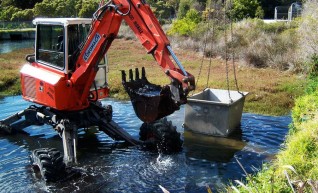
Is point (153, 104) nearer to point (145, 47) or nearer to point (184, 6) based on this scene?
point (145, 47)

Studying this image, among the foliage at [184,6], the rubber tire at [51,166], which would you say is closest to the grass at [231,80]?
the rubber tire at [51,166]

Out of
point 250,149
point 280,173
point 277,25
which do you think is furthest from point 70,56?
point 277,25

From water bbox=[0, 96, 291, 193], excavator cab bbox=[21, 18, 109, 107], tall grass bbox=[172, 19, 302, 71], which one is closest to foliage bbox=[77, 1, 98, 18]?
tall grass bbox=[172, 19, 302, 71]

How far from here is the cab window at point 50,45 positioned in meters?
8.92

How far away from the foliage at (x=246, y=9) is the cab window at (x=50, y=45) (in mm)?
26711

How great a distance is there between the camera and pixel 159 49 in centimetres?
746

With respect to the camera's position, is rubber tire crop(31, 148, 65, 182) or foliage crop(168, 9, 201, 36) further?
foliage crop(168, 9, 201, 36)

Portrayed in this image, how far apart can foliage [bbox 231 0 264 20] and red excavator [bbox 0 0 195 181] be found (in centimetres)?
2666

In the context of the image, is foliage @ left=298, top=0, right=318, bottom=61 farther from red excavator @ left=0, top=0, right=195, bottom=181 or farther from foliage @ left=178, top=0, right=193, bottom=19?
foliage @ left=178, top=0, right=193, bottom=19

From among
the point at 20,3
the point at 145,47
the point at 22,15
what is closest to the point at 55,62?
the point at 145,47

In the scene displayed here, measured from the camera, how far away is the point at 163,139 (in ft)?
29.2

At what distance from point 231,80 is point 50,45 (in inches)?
328

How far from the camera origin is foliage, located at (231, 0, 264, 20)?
3444 centimetres

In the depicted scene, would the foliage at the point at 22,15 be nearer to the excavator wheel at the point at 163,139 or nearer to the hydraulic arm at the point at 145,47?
the hydraulic arm at the point at 145,47
